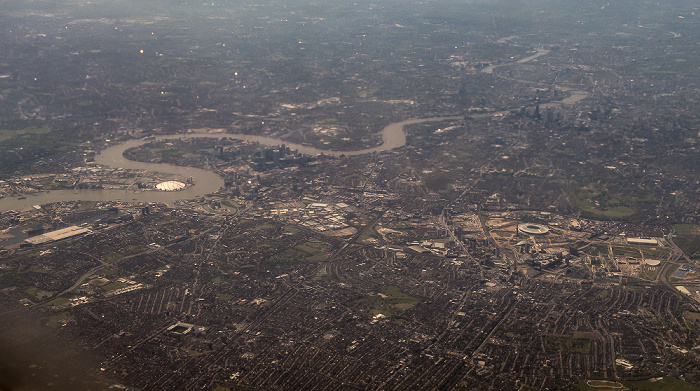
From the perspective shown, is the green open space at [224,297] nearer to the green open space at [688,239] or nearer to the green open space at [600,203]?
the green open space at [600,203]

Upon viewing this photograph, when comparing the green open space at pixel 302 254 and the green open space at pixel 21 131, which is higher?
the green open space at pixel 21 131

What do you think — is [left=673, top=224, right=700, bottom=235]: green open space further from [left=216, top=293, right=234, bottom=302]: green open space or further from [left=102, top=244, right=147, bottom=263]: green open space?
[left=102, top=244, right=147, bottom=263]: green open space

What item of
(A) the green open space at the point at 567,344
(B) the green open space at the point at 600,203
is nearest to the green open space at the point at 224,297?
(A) the green open space at the point at 567,344

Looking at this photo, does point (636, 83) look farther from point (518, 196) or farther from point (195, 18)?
point (195, 18)

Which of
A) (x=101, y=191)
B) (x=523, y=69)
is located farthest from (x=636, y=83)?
(x=101, y=191)

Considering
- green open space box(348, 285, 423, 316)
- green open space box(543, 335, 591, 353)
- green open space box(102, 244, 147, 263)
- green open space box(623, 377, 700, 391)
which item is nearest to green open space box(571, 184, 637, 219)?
green open space box(543, 335, 591, 353)
